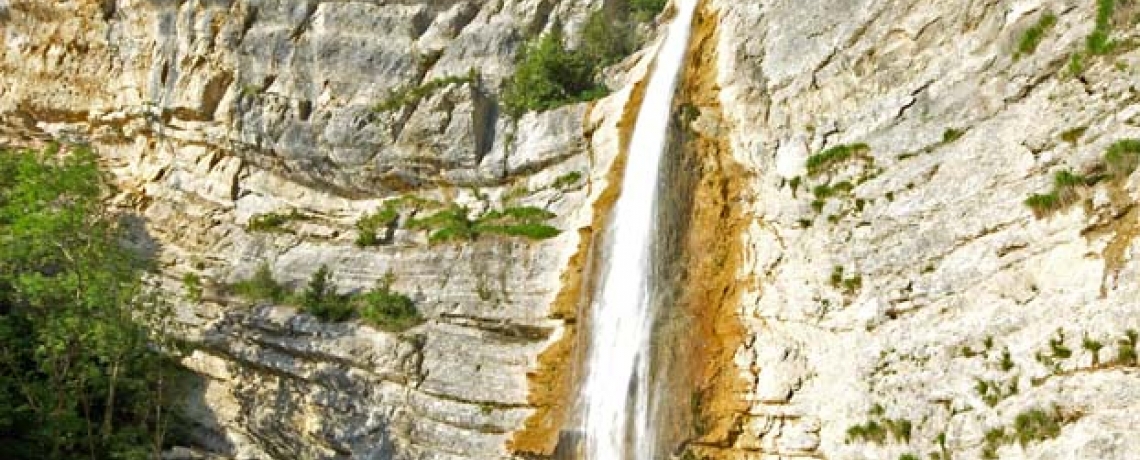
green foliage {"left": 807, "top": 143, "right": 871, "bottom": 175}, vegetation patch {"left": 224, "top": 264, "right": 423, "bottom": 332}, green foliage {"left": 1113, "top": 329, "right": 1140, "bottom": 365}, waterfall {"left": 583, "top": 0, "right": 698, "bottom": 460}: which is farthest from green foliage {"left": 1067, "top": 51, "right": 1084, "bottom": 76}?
vegetation patch {"left": 224, "top": 264, "right": 423, "bottom": 332}

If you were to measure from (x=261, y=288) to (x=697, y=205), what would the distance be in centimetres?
1074

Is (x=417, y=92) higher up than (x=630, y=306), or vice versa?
(x=417, y=92)

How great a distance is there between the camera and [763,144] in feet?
54.2

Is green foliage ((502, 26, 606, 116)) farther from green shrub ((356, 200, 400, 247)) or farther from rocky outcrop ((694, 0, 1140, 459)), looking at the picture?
rocky outcrop ((694, 0, 1140, 459))

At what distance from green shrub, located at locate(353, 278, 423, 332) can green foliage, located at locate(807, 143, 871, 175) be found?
9020 millimetres

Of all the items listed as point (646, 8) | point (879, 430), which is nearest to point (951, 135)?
point (879, 430)

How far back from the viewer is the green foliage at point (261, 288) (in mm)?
22094

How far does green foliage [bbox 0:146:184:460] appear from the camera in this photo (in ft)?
60.1

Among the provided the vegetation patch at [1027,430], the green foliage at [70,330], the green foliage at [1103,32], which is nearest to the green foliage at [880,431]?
the vegetation patch at [1027,430]

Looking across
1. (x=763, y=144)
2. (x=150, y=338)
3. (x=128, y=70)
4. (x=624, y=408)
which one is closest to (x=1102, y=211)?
(x=763, y=144)

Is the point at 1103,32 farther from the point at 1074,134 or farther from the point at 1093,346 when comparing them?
the point at 1093,346

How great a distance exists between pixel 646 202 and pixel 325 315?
767 cm

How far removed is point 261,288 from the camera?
22219 mm

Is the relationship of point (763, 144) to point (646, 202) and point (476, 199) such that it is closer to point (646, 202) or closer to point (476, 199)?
point (646, 202)
